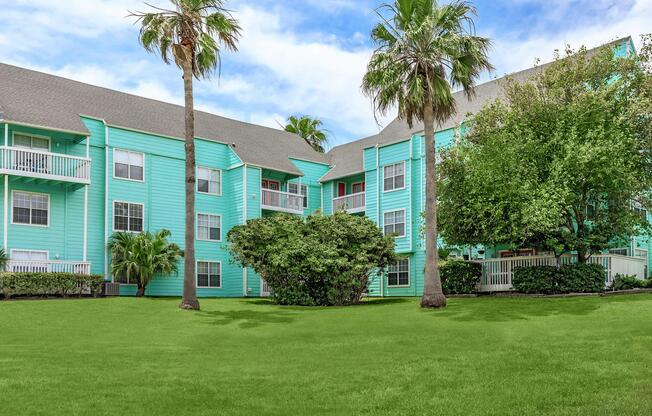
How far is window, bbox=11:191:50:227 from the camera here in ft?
91.6

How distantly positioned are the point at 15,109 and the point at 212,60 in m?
9.93

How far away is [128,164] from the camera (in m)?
32.3

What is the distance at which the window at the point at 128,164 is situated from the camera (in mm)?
31802

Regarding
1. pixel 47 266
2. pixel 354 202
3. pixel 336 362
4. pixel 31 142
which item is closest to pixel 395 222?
pixel 354 202

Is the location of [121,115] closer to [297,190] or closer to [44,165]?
[44,165]

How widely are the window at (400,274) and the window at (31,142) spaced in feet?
60.6

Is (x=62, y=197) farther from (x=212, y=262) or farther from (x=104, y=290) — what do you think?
(x=212, y=262)

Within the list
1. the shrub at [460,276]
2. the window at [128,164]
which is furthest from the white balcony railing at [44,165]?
the shrub at [460,276]

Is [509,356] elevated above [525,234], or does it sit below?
below

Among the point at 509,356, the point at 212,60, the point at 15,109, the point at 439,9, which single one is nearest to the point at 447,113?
the point at 439,9

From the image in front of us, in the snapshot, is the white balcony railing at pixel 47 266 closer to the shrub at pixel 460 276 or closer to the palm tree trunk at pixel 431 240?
the palm tree trunk at pixel 431 240

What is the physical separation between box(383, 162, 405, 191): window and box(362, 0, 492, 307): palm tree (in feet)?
43.3

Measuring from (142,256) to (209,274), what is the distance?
5894 mm

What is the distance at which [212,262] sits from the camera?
35156mm
